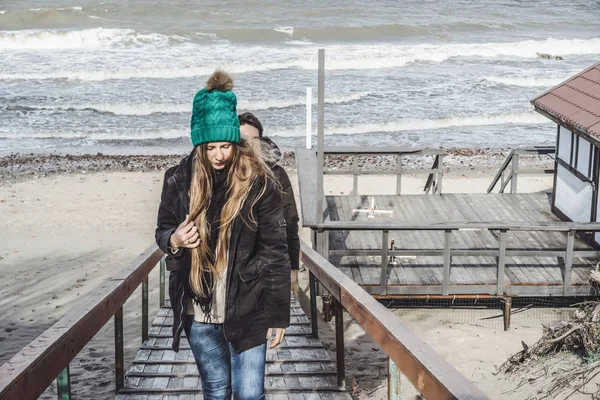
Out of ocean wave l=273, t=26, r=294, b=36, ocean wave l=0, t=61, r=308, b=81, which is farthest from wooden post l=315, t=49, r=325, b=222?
ocean wave l=273, t=26, r=294, b=36

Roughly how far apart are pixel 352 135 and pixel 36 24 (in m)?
29.5

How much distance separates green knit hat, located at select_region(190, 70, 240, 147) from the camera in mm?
3336

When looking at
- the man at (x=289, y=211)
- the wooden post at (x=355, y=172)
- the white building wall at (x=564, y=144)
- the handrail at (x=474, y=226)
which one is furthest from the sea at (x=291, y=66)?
the man at (x=289, y=211)

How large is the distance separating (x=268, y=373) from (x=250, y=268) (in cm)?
211

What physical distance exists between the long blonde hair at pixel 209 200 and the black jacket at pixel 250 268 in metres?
0.03

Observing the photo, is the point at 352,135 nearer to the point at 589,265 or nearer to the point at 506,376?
the point at 589,265

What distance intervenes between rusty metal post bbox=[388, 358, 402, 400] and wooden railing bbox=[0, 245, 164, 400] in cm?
155

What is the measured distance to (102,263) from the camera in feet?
39.2

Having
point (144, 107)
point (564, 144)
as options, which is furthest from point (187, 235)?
point (144, 107)

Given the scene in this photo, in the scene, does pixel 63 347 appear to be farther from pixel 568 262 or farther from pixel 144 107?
pixel 144 107

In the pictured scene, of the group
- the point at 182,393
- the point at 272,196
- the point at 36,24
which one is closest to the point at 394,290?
the point at 182,393

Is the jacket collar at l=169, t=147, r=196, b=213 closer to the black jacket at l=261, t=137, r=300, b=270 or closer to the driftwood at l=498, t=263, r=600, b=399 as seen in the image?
the black jacket at l=261, t=137, r=300, b=270

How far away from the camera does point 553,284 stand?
8852mm

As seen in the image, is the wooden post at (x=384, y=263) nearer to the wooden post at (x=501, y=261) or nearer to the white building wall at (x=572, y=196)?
the wooden post at (x=501, y=261)
